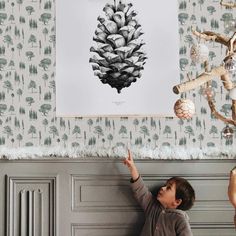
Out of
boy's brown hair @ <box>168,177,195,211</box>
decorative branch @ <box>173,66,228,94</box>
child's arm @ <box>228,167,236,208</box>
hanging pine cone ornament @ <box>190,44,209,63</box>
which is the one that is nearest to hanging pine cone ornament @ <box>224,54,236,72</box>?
decorative branch @ <box>173,66,228,94</box>

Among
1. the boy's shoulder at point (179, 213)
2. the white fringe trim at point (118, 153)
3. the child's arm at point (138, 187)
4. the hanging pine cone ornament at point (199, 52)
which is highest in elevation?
the hanging pine cone ornament at point (199, 52)

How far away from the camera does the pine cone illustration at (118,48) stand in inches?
111

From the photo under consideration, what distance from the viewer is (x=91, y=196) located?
9.05ft

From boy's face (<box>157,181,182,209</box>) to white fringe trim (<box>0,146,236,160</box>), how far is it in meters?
0.17

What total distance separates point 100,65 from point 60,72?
217 millimetres

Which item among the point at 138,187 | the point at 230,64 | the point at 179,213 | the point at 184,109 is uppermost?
the point at 230,64

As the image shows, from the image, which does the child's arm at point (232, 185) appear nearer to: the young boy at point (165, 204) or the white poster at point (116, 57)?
the young boy at point (165, 204)

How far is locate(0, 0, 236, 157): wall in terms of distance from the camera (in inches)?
109

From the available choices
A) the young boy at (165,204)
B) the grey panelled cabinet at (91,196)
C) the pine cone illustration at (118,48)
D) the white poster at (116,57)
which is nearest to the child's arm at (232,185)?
the young boy at (165,204)

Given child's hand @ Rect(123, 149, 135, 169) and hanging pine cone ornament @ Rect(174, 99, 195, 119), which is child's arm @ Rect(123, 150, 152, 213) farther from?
hanging pine cone ornament @ Rect(174, 99, 195, 119)

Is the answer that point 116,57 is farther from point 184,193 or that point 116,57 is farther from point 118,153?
point 184,193

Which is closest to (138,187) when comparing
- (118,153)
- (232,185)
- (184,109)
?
(118,153)

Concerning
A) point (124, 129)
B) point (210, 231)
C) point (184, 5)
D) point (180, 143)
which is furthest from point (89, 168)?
point (184, 5)

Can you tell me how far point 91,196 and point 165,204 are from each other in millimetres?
393
